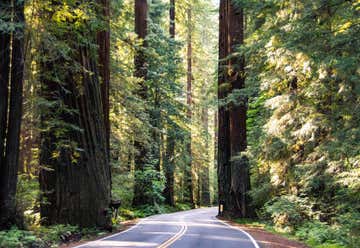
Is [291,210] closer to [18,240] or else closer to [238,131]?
[238,131]

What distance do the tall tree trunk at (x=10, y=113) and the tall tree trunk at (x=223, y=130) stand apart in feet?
40.6

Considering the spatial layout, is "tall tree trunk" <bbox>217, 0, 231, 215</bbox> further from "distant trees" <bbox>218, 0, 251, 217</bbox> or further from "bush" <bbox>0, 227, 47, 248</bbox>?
"bush" <bbox>0, 227, 47, 248</bbox>

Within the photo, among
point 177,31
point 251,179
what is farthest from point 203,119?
point 251,179

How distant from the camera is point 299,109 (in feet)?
49.5

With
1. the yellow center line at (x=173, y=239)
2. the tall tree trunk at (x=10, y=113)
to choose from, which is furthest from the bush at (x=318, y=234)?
the tall tree trunk at (x=10, y=113)

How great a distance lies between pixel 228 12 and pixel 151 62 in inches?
281

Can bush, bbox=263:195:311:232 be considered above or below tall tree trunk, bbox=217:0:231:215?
below

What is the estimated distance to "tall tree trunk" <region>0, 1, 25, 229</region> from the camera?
11281 mm

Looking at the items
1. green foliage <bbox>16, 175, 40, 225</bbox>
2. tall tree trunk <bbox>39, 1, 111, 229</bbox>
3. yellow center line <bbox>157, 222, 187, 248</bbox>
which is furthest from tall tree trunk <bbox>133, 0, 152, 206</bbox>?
green foliage <bbox>16, 175, 40, 225</bbox>

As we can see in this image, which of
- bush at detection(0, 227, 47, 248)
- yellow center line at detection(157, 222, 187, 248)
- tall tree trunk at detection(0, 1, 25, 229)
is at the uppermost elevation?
tall tree trunk at detection(0, 1, 25, 229)

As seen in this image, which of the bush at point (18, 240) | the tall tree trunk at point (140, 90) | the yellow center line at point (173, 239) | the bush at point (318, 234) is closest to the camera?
the bush at point (18, 240)

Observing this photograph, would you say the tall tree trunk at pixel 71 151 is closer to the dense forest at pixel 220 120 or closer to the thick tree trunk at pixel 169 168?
the dense forest at pixel 220 120

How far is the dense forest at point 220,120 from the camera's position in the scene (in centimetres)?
1102

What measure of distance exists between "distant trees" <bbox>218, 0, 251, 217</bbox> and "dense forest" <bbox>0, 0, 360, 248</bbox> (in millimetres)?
57
